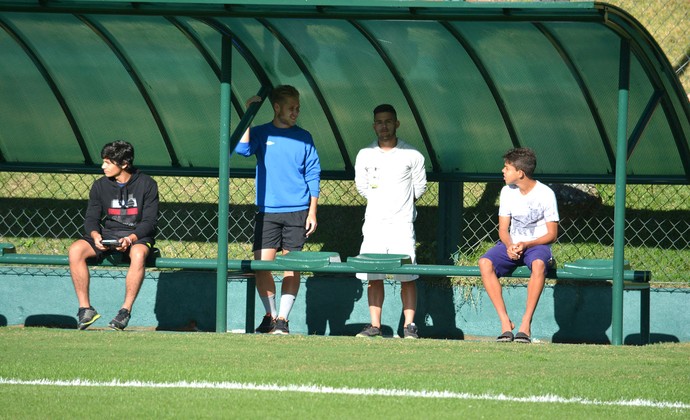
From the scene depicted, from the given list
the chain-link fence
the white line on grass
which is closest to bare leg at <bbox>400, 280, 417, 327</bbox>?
the chain-link fence

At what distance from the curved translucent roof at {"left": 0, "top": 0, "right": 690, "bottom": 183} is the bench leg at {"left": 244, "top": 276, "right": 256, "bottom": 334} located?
1.44 metres

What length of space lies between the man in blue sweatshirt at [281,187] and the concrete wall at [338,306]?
0.59m

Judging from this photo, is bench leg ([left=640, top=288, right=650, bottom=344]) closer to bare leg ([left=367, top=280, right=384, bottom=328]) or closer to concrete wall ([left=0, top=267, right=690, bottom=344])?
concrete wall ([left=0, top=267, right=690, bottom=344])

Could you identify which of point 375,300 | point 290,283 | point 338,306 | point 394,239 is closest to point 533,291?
point 375,300

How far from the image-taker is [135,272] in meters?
8.93

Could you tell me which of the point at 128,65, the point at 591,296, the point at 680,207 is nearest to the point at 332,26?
the point at 128,65

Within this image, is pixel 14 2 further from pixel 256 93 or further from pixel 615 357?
pixel 615 357

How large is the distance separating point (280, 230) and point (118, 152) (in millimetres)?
1379

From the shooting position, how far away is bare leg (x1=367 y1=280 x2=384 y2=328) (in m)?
9.09

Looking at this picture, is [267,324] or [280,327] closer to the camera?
[280,327]

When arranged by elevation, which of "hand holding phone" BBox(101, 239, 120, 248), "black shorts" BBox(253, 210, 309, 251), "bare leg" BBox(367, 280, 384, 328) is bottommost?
"bare leg" BBox(367, 280, 384, 328)

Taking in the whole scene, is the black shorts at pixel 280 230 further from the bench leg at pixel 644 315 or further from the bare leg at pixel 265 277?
the bench leg at pixel 644 315

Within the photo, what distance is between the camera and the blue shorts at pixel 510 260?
343 inches

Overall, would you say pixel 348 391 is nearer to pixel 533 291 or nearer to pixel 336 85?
pixel 533 291
